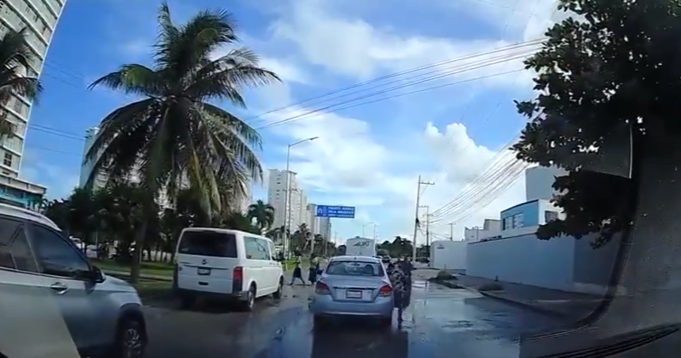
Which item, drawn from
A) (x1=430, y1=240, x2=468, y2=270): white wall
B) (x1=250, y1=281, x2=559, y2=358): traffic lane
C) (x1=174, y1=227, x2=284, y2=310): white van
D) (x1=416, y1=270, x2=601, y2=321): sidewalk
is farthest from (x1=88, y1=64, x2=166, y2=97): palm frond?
(x1=430, y1=240, x2=468, y2=270): white wall

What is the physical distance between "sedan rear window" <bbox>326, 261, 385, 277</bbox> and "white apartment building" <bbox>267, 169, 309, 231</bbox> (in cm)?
167

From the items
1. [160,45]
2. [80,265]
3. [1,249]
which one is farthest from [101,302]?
[160,45]

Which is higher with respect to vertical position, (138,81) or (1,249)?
(138,81)

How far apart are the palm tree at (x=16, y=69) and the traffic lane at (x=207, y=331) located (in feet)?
Result: 11.0

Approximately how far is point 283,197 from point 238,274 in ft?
11.0

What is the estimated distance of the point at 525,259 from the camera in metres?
25.5

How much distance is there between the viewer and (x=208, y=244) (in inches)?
427

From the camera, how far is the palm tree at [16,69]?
914cm

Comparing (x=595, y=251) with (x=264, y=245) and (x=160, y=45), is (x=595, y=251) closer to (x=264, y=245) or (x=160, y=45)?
(x=264, y=245)

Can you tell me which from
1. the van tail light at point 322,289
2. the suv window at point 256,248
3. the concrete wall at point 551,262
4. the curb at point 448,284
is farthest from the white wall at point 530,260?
the suv window at point 256,248

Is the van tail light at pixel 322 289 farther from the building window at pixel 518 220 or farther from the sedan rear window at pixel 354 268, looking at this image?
the building window at pixel 518 220

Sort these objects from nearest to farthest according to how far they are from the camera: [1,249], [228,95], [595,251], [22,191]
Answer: [1,249], [22,191], [228,95], [595,251]

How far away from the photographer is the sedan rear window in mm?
13672

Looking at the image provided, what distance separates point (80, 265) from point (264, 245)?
6.68 m
